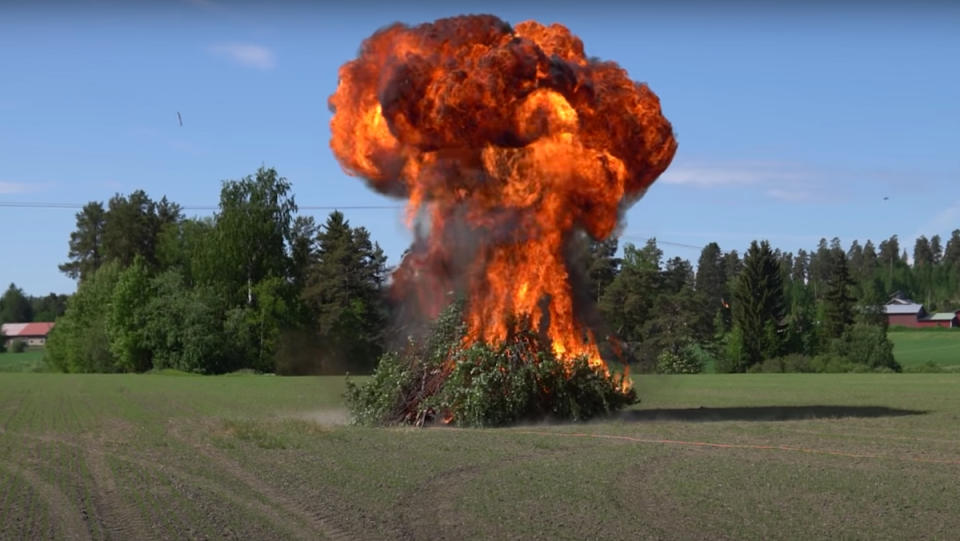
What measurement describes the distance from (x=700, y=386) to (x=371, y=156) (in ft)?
104

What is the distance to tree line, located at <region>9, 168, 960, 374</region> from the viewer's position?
93.9 metres

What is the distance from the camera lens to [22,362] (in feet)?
481

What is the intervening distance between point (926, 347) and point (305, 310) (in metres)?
84.0

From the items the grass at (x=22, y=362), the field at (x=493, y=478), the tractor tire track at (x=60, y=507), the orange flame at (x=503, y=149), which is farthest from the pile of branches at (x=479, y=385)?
the grass at (x=22, y=362)

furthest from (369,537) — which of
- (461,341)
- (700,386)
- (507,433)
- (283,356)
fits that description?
(283,356)

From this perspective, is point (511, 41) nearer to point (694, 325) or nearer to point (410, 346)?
point (410, 346)

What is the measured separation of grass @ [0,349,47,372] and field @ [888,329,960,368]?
95.0 metres

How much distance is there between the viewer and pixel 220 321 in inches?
3725

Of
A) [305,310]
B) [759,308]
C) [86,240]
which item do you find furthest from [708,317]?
[86,240]

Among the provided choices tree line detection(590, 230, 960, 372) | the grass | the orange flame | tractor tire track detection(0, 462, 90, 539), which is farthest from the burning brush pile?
the grass

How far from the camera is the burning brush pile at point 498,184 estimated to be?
1120 inches

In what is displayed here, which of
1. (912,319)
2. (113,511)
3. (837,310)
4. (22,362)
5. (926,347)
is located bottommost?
(113,511)

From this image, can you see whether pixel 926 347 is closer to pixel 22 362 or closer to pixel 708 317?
pixel 708 317

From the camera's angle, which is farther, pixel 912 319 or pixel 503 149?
pixel 912 319
